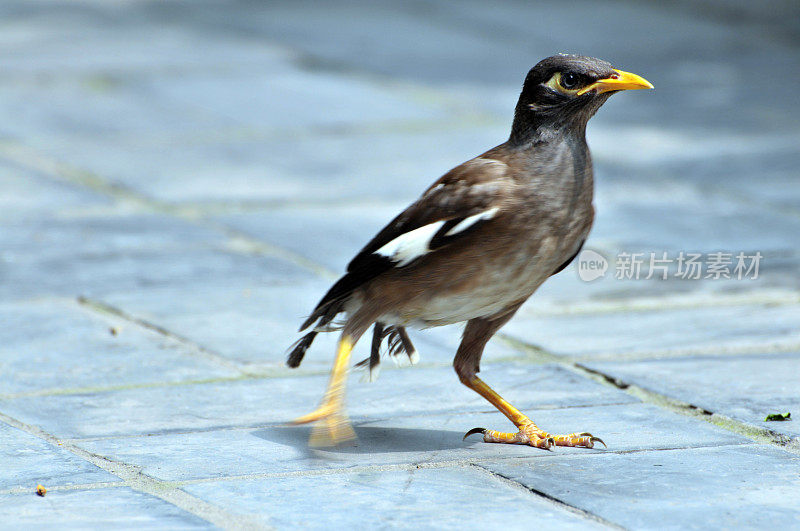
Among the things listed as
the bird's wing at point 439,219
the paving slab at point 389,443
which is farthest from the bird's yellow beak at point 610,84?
the paving slab at point 389,443

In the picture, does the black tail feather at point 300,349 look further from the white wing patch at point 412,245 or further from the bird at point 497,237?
the white wing patch at point 412,245

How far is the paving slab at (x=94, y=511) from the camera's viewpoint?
10.8 feet

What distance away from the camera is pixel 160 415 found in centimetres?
437

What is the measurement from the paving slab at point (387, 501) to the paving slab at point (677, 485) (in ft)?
0.38

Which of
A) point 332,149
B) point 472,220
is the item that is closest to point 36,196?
point 332,149

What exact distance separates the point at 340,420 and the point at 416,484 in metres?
0.44

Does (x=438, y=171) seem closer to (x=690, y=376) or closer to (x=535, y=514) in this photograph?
(x=690, y=376)

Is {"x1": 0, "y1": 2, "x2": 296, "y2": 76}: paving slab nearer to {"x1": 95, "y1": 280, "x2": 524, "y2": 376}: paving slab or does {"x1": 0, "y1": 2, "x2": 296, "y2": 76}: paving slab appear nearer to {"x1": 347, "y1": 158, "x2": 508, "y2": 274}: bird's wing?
{"x1": 95, "y1": 280, "x2": 524, "y2": 376}: paving slab

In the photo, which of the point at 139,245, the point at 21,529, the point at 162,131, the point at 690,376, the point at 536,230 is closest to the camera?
the point at 21,529

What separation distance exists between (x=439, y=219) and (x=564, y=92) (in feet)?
1.84

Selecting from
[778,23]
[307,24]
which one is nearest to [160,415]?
[307,24]

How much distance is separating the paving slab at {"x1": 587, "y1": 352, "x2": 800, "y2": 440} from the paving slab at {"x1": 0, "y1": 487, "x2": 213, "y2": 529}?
6.42ft

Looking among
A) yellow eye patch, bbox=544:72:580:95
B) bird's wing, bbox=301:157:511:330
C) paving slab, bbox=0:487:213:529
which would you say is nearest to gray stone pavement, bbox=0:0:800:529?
paving slab, bbox=0:487:213:529

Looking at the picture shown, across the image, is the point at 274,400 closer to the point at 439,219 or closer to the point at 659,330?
the point at 439,219
